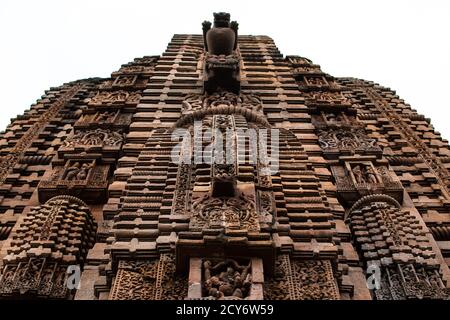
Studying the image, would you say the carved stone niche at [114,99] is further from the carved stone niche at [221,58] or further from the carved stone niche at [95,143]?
the carved stone niche at [221,58]

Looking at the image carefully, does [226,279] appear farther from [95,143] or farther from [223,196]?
[95,143]

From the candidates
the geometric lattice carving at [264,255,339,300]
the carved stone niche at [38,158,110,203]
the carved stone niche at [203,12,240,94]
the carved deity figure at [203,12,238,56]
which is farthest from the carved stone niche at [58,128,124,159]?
the geometric lattice carving at [264,255,339,300]

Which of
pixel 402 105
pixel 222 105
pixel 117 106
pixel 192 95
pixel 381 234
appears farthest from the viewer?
pixel 402 105

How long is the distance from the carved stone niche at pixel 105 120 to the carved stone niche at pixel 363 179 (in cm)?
472

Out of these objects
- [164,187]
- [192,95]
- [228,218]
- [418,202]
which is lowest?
[228,218]

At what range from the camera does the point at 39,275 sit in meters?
8.53

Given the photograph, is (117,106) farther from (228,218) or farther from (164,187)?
(228,218)

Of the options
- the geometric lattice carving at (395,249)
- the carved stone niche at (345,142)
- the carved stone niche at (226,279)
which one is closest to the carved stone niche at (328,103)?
the carved stone niche at (345,142)

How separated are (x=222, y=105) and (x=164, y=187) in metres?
3.15

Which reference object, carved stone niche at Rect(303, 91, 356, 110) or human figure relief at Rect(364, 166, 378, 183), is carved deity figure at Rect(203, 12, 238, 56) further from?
human figure relief at Rect(364, 166, 378, 183)

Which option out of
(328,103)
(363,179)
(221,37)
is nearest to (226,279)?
(363,179)

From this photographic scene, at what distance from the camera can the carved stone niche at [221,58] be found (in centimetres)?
1371

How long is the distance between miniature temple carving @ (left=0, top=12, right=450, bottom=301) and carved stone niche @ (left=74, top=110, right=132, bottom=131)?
61mm

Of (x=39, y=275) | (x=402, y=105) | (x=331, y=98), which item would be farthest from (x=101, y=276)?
(x=402, y=105)
